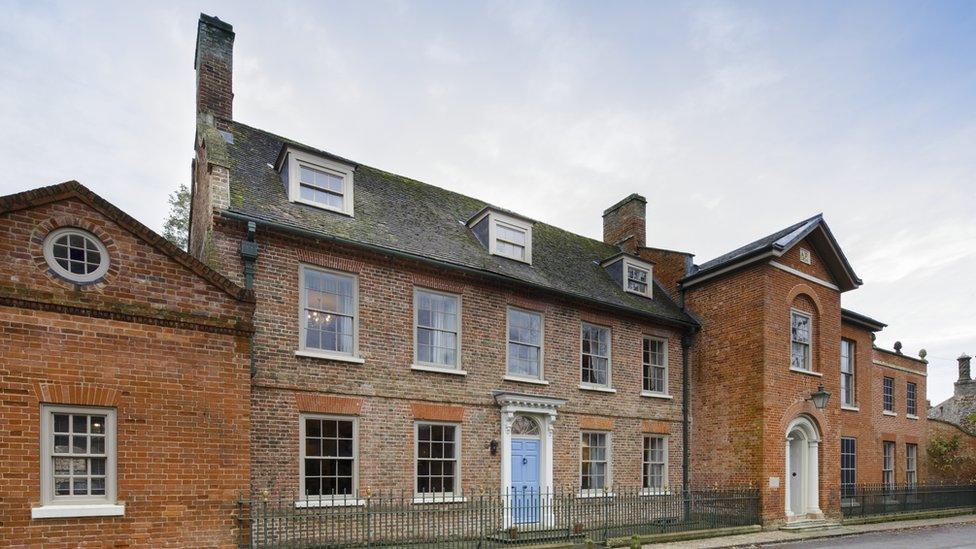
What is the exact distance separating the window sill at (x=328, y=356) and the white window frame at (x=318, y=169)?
356 cm

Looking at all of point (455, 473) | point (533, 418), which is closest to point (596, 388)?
point (533, 418)

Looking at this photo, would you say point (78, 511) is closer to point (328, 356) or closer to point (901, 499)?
point (328, 356)

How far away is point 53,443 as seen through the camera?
9.44 m

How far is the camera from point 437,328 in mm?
15477

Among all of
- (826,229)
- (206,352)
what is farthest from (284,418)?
(826,229)

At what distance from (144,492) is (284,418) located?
3.24 meters

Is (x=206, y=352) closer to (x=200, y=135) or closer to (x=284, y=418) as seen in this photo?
(x=284, y=418)

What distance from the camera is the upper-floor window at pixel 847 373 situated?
75.3 feet

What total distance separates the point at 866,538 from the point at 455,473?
37.8 feet

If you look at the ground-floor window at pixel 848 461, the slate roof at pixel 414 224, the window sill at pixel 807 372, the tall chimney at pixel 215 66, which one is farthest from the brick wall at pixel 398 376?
the ground-floor window at pixel 848 461

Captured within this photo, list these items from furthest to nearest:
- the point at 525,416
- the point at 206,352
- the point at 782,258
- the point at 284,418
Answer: the point at 782,258
the point at 525,416
the point at 284,418
the point at 206,352

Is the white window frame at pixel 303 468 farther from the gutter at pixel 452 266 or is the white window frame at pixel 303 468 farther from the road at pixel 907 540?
the road at pixel 907 540

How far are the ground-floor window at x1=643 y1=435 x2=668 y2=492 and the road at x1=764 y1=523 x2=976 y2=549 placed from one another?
14.1 feet

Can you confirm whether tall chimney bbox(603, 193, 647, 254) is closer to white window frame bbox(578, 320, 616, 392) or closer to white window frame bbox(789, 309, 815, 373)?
white window frame bbox(578, 320, 616, 392)
